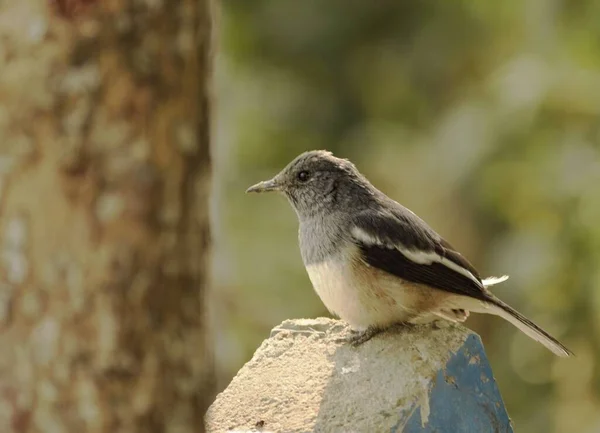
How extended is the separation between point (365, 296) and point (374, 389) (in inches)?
22.9

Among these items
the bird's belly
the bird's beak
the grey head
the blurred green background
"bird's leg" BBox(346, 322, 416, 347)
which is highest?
the blurred green background

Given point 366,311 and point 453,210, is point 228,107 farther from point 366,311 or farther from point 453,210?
point 366,311

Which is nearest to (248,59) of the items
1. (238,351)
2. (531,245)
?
(238,351)

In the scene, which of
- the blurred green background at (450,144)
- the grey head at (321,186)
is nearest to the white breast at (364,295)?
the grey head at (321,186)

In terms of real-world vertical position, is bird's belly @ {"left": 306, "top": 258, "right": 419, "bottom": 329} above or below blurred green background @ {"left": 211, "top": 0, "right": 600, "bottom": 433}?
below

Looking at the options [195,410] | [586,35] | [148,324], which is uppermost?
[586,35]

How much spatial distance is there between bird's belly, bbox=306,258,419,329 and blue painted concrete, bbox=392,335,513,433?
0.41 m

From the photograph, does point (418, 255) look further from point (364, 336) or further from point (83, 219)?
point (83, 219)

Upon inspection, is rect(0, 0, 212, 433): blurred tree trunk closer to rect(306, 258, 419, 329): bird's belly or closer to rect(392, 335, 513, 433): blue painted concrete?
rect(392, 335, 513, 433): blue painted concrete

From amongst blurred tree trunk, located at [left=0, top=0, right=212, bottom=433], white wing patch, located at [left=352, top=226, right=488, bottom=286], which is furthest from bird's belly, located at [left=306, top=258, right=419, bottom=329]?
blurred tree trunk, located at [left=0, top=0, right=212, bottom=433]

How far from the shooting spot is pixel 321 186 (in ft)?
17.1

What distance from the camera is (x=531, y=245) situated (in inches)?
365

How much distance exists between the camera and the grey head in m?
5.15

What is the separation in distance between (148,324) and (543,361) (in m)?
7.52
